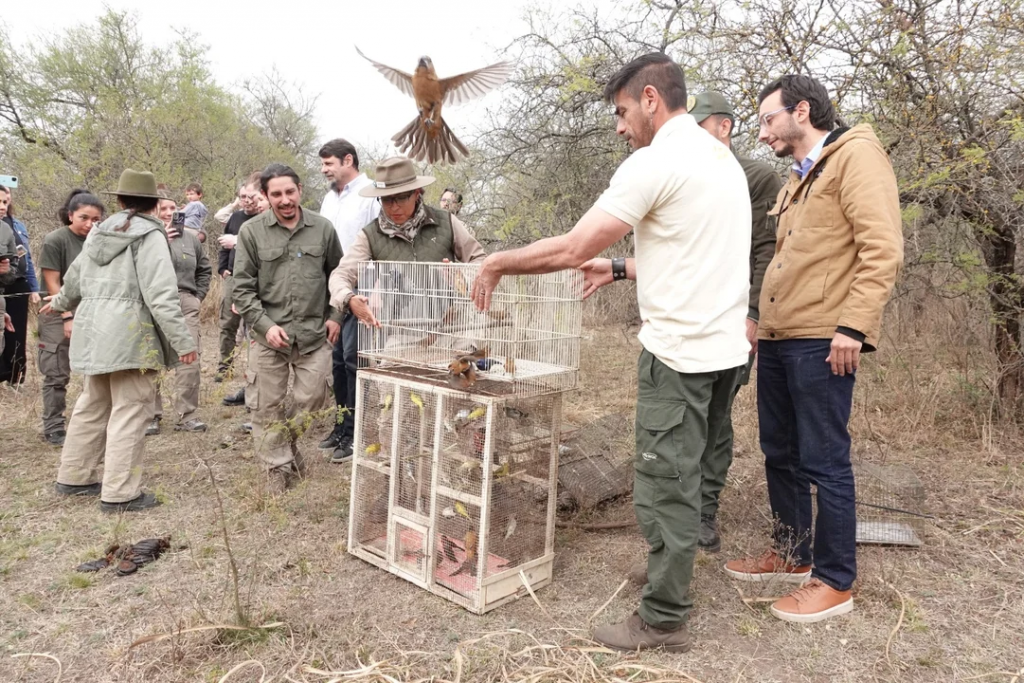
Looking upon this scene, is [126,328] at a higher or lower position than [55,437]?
higher

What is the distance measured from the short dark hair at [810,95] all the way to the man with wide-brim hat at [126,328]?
140 inches

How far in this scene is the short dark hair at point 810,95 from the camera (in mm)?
3031

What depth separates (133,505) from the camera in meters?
4.31

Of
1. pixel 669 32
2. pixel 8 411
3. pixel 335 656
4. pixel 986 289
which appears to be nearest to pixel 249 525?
pixel 335 656

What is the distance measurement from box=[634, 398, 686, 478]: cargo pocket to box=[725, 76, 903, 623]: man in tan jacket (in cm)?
75

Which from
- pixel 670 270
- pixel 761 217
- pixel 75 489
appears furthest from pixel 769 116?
pixel 75 489

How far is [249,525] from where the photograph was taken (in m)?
4.10

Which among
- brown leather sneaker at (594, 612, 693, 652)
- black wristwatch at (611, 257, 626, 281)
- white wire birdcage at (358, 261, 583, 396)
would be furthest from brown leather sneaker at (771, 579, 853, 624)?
black wristwatch at (611, 257, 626, 281)

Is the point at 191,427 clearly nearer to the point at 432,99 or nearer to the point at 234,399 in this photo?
the point at 234,399

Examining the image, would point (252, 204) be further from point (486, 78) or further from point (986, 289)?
point (986, 289)

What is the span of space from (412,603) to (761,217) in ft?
8.74

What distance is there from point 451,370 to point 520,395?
336 millimetres

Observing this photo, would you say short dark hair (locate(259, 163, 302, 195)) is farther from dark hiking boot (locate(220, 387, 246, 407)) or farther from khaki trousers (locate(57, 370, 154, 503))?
dark hiking boot (locate(220, 387, 246, 407))

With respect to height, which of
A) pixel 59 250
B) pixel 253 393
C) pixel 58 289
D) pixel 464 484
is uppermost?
pixel 59 250
